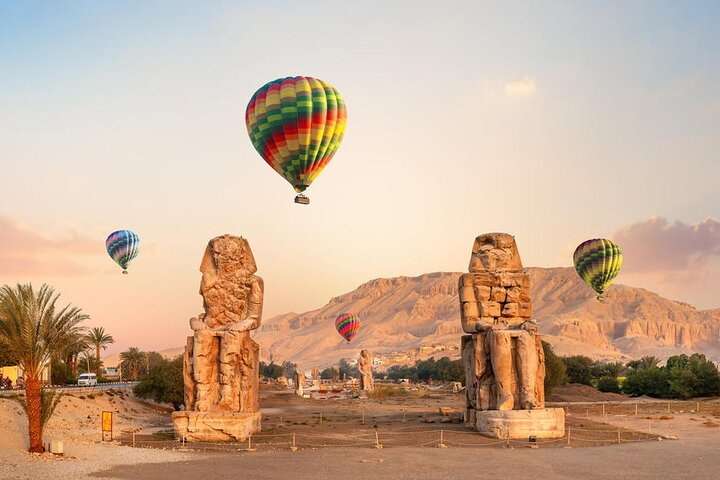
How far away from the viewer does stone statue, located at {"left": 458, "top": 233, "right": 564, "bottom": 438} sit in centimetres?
1616

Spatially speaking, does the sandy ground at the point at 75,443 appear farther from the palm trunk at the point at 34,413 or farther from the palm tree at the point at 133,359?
the palm tree at the point at 133,359

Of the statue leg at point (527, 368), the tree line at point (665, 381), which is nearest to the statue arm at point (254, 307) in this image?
the statue leg at point (527, 368)

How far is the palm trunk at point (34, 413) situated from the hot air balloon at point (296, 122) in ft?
44.6

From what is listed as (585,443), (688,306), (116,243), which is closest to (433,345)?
(688,306)

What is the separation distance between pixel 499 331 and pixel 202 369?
22.1 ft

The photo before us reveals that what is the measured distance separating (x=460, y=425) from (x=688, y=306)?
177m

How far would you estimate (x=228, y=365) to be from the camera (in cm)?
1658

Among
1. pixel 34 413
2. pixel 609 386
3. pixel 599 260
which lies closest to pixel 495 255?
pixel 34 413

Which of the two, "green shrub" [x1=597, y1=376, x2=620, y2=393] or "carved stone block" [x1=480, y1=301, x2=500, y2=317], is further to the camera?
"green shrub" [x1=597, y1=376, x2=620, y2=393]

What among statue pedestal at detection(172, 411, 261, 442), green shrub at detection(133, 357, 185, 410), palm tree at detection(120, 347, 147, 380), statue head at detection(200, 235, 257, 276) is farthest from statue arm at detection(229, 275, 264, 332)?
palm tree at detection(120, 347, 147, 380)

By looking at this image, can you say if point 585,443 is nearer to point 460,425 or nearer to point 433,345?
point 460,425

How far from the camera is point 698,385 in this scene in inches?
1428

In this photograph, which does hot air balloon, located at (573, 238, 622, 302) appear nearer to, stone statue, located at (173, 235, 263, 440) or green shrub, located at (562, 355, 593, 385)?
green shrub, located at (562, 355, 593, 385)

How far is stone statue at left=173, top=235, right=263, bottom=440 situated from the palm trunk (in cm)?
308
